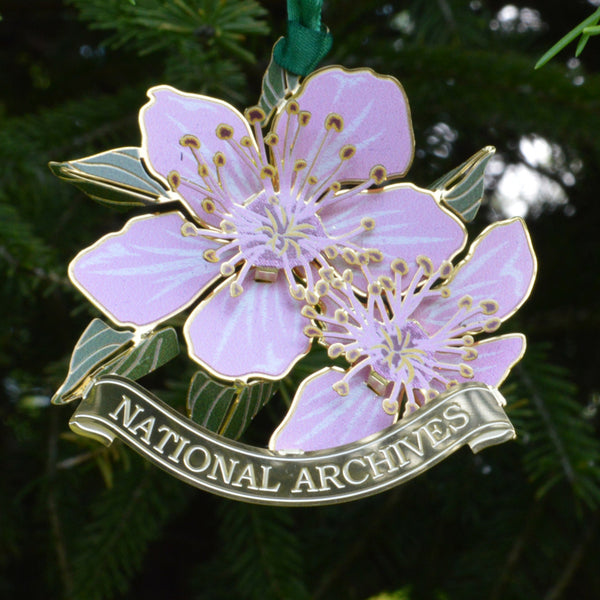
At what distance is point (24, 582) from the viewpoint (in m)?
0.73

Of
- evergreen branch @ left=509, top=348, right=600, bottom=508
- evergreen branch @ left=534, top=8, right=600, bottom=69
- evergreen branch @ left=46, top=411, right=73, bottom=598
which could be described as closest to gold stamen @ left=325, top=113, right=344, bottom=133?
evergreen branch @ left=534, top=8, right=600, bottom=69

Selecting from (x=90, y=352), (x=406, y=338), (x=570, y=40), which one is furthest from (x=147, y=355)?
(x=570, y=40)

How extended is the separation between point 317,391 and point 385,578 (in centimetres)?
37

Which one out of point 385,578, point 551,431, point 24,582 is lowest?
point 24,582

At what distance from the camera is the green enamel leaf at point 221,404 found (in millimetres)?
383

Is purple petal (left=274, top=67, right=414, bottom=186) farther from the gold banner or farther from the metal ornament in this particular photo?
the gold banner

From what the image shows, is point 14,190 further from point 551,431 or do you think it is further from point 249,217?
point 551,431

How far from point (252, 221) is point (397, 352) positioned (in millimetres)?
100

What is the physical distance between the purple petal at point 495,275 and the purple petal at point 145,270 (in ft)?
0.39

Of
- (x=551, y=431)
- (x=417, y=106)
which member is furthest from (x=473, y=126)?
(x=551, y=431)

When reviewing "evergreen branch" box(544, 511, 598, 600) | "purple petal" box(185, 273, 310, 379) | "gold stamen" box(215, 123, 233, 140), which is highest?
"gold stamen" box(215, 123, 233, 140)

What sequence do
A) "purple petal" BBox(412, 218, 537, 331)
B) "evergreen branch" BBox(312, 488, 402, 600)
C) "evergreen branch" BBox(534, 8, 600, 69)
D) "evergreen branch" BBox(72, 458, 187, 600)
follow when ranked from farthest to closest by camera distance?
"evergreen branch" BBox(312, 488, 402, 600), "evergreen branch" BBox(72, 458, 187, 600), "purple petal" BBox(412, 218, 537, 331), "evergreen branch" BBox(534, 8, 600, 69)

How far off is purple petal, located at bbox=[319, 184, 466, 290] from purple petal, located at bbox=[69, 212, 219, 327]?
73 mm

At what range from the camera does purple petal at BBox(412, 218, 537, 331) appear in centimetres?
41
